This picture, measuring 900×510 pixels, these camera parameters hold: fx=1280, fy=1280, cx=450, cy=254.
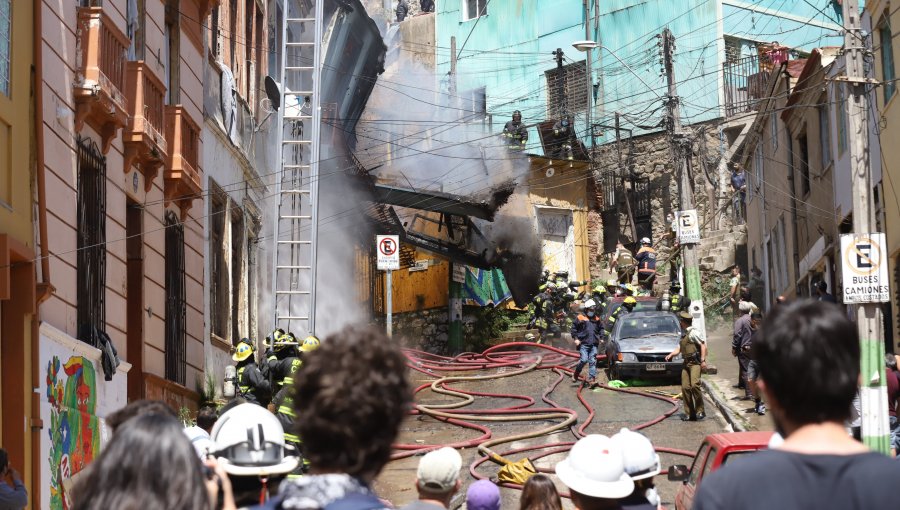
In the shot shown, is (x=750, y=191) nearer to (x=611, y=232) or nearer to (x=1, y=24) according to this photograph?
(x=611, y=232)

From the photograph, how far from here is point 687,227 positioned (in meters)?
26.7

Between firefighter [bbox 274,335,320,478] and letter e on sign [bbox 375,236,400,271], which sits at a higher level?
letter e on sign [bbox 375,236,400,271]

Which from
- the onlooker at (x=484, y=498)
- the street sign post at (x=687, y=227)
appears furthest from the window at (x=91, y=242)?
the street sign post at (x=687, y=227)

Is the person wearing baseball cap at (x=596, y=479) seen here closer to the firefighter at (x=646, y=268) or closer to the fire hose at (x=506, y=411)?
the fire hose at (x=506, y=411)

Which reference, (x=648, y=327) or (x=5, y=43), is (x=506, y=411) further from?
(x=5, y=43)

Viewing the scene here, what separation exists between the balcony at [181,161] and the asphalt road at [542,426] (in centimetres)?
481

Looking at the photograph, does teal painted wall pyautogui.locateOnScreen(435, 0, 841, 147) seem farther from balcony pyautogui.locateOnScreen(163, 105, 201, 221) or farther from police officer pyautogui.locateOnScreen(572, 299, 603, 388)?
balcony pyautogui.locateOnScreen(163, 105, 201, 221)

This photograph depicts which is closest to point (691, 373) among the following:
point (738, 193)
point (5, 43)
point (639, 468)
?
point (5, 43)

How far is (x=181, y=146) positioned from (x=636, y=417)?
8117mm

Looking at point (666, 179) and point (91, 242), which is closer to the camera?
point (91, 242)

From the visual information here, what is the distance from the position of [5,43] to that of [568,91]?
32.9 m

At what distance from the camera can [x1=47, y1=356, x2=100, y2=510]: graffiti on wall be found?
527 inches

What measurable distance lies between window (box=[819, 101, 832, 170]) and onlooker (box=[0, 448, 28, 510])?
19.5 metres

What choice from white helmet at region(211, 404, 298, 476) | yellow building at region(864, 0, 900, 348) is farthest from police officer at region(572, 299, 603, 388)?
white helmet at region(211, 404, 298, 476)
